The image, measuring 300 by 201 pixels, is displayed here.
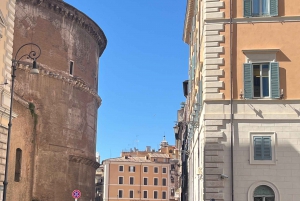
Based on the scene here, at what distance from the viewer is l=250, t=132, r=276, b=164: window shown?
50.3 ft

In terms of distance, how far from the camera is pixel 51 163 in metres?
36.2

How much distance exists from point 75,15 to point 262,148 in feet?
89.2

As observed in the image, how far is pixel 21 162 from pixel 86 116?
11.6m

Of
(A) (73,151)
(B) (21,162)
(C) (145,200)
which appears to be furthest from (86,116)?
(C) (145,200)

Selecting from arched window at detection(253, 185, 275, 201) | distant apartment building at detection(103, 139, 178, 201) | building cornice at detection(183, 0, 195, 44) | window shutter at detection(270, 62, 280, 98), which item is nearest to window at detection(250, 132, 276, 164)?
arched window at detection(253, 185, 275, 201)

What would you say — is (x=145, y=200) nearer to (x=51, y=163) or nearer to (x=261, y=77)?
(x=51, y=163)

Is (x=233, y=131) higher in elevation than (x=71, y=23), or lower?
Answer: lower

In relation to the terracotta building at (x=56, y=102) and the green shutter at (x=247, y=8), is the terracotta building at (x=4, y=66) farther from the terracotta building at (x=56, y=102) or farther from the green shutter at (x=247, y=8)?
the terracotta building at (x=56, y=102)

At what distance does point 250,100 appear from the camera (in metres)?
15.6

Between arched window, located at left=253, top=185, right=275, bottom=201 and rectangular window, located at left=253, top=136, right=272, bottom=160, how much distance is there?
0.83 metres

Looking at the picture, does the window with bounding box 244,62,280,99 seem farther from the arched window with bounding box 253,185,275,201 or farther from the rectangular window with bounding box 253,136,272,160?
the arched window with bounding box 253,185,275,201

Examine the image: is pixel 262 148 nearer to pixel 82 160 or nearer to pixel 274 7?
pixel 274 7

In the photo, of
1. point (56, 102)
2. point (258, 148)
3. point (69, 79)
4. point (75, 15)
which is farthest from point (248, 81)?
point (75, 15)

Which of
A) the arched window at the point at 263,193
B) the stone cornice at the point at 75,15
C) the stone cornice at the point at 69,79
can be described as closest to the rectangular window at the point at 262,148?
the arched window at the point at 263,193
